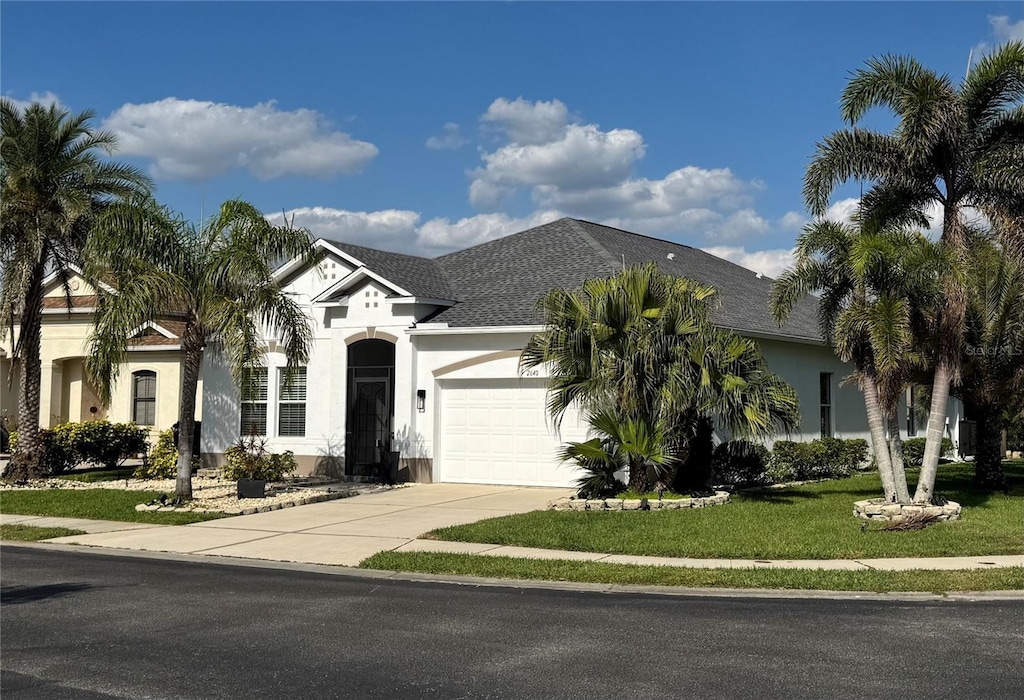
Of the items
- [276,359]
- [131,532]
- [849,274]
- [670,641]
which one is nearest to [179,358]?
[276,359]

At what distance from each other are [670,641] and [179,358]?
23118mm

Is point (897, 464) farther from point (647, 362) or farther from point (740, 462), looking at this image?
point (740, 462)

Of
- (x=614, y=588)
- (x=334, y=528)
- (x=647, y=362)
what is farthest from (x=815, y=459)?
(x=614, y=588)

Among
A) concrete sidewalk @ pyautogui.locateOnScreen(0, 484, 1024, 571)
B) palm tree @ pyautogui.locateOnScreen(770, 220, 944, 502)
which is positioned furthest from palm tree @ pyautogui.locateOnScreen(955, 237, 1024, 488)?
concrete sidewalk @ pyautogui.locateOnScreen(0, 484, 1024, 571)

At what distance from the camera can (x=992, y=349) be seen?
61.8 feet

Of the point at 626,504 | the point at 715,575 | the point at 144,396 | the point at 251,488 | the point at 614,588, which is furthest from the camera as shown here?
the point at 144,396

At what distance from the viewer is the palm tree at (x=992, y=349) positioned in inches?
656

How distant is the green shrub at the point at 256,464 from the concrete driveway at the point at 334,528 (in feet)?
7.46

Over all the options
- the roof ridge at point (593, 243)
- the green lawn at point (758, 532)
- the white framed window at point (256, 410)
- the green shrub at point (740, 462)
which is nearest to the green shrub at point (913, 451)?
the green shrub at point (740, 462)

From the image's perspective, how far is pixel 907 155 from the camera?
16.5m

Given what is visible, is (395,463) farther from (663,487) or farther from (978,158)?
(978,158)

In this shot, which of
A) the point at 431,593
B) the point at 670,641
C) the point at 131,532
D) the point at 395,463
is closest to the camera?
the point at 670,641

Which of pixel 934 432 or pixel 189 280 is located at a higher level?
pixel 189 280

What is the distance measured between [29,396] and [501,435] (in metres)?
Answer: 10.5
